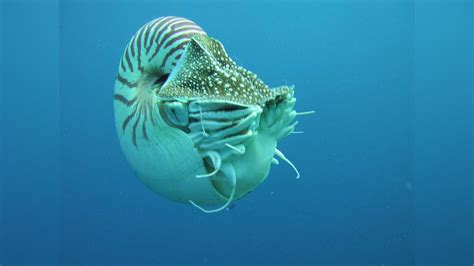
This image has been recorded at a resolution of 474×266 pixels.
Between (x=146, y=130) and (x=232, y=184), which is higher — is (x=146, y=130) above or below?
above

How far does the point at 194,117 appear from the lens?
4.87 ft

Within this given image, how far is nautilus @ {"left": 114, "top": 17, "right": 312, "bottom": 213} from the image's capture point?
4.77ft

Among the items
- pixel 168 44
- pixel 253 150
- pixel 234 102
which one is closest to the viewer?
pixel 234 102

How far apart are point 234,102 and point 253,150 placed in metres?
0.22

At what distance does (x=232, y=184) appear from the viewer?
5.08ft

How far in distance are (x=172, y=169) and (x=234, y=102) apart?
14.2 inches

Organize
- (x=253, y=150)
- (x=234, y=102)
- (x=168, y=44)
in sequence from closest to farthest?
(x=234, y=102), (x=253, y=150), (x=168, y=44)

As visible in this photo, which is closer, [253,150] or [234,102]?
[234,102]

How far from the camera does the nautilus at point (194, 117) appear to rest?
1455 millimetres

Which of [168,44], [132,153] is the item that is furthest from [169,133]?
[168,44]

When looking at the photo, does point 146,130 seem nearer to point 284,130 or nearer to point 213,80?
point 213,80

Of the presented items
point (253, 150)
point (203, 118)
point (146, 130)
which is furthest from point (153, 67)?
point (253, 150)

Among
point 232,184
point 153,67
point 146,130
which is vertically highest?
point 153,67

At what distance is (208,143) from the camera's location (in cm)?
149
